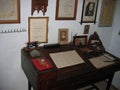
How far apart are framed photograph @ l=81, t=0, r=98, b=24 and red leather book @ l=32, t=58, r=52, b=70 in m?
0.92

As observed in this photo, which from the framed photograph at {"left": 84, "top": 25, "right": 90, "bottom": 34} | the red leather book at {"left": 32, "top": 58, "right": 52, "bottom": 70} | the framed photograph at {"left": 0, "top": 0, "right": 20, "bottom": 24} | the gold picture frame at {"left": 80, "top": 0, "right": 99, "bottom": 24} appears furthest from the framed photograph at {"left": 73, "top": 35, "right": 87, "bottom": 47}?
the framed photograph at {"left": 0, "top": 0, "right": 20, "bottom": 24}

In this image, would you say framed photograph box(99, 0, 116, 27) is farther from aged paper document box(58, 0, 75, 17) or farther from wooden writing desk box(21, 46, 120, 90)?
wooden writing desk box(21, 46, 120, 90)

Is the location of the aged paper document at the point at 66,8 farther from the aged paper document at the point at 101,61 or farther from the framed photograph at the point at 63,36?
the aged paper document at the point at 101,61

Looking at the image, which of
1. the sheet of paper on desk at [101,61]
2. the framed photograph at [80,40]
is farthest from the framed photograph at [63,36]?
the sheet of paper on desk at [101,61]

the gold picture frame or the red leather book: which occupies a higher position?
the gold picture frame

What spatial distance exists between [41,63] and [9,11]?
69 centimetres

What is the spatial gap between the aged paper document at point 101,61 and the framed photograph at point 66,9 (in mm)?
657

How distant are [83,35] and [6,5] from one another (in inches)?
46.9

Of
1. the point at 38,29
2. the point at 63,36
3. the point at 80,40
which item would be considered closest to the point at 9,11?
the point at 38,29

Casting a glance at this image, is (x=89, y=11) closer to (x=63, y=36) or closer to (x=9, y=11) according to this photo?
(x=63, y=36)

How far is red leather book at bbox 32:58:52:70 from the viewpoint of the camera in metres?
1.53

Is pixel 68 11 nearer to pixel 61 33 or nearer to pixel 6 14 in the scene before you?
pixel 61 33

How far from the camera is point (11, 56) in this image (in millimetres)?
1863

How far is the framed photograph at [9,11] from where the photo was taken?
1.64 meters
